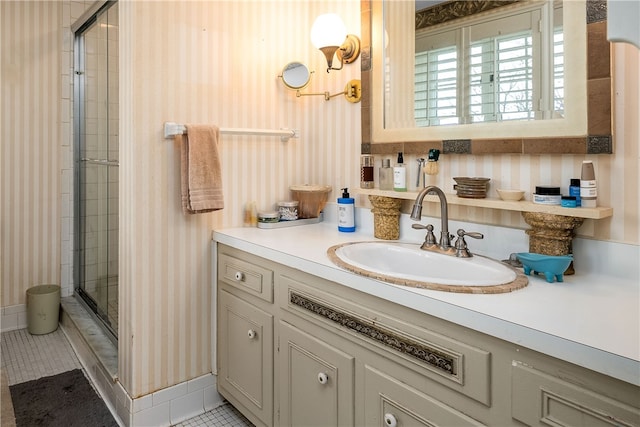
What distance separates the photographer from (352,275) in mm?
1203

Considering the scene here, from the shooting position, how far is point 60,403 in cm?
194

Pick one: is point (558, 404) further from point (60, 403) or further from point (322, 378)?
point (60, 403)

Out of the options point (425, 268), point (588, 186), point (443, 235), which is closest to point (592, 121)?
point (588, 186)

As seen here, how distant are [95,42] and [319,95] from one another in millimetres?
1398

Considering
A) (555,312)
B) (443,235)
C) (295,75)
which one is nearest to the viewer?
(555,312)

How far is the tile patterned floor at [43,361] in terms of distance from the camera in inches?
73.9

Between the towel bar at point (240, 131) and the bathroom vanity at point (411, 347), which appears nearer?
the bathroom vanity at point (411, 347)

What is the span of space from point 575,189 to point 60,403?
2.28 m

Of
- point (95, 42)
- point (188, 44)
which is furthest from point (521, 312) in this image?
point (95, 42)

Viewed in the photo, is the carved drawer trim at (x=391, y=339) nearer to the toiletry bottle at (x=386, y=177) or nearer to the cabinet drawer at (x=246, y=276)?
the cabinet drawer at (x=246, y=276)

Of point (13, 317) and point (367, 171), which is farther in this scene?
point (13, 317)

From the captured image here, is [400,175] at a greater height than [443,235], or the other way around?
[400,175]

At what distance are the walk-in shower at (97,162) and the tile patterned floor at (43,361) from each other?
27 cm

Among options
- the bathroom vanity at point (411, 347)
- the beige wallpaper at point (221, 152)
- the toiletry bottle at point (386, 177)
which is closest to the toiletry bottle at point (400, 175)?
the toiletry bottle at point (386, 177)
